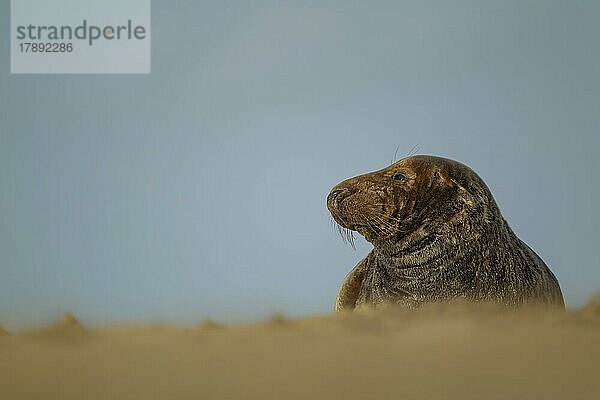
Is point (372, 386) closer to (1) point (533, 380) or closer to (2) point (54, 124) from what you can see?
(1) point (533, 380)

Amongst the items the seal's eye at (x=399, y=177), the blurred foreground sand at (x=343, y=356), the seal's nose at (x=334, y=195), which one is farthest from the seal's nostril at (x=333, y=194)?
the blurred foreground sand at (x=343, y=356)

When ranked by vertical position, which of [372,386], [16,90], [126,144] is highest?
[16,90]

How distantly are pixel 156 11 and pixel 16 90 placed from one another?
1.16 feet

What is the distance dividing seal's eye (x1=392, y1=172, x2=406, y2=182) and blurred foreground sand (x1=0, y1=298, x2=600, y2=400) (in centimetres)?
54

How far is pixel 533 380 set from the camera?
1.07 metres

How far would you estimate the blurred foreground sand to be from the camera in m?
0.93

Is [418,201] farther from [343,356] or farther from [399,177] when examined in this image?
[343,356]

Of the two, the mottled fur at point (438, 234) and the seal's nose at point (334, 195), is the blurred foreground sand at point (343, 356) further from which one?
the seal's nose at point (334, 195)

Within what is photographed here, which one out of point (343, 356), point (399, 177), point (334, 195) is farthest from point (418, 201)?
point (343, 356)

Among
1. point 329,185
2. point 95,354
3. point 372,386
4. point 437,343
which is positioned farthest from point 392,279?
point 95,354

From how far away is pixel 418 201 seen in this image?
1.67 m

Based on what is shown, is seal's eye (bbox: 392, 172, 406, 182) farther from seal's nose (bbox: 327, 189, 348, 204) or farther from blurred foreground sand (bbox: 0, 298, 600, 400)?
blurred foreground sand (bbox: 0, 298, 600, 400)

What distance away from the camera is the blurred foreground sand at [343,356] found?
927 millimetres

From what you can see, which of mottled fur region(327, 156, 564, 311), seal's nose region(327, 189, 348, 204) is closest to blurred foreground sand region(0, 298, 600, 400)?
mottled fur region(327, 156, 564, 311)
